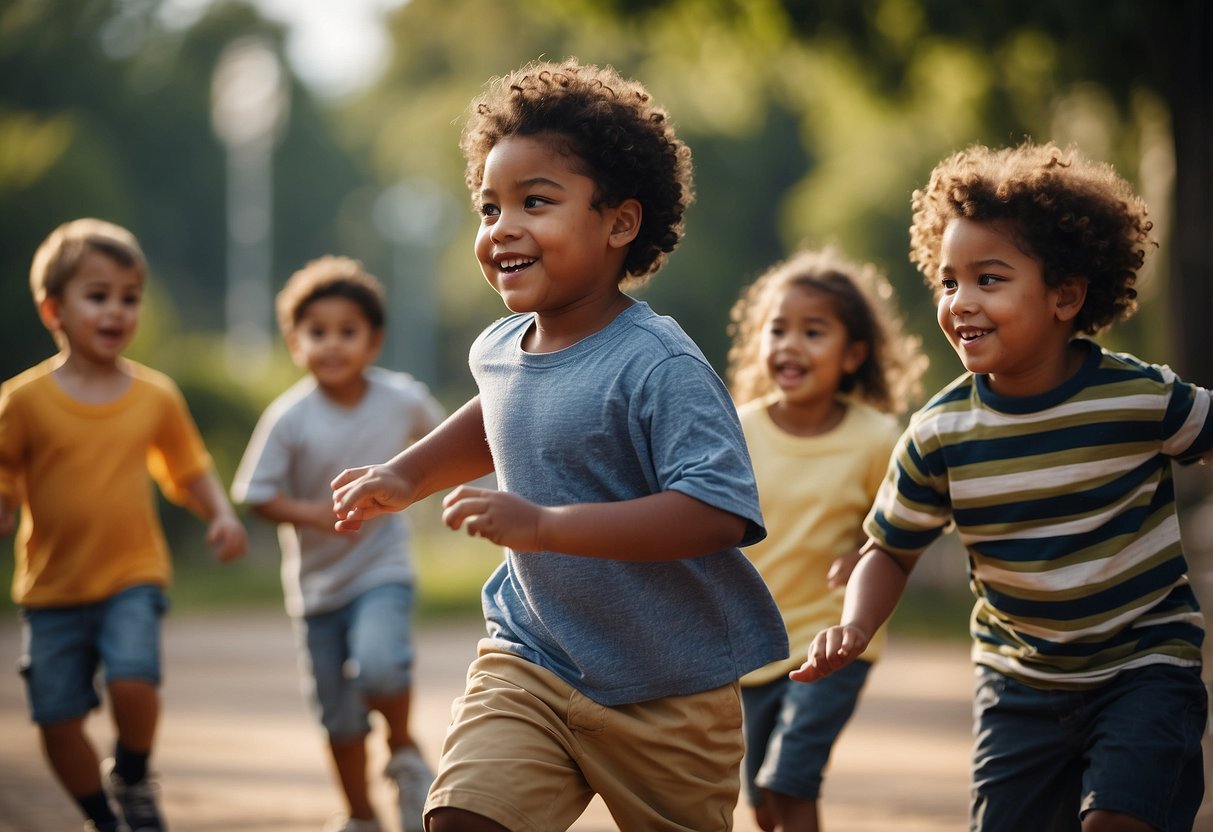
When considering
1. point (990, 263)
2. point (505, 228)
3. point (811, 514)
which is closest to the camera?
point (505, 228)

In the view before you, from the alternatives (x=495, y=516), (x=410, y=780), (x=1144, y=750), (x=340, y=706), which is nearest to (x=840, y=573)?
(x=1144, y=750)

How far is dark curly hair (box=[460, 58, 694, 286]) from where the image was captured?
3.58m

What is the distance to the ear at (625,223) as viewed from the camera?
3637 mm

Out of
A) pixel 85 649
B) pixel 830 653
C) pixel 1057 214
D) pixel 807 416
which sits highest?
pixel 1057 214

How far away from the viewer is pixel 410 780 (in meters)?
5.84

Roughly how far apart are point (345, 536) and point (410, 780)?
0.92 m

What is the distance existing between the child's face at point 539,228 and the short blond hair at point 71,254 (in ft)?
8.56

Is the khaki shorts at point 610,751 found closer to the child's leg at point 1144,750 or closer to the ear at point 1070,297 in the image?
the child's leg at point 1144,750

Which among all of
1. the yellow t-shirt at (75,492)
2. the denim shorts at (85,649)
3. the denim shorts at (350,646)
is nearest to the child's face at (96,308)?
the yellow t-shirt at (75,492)

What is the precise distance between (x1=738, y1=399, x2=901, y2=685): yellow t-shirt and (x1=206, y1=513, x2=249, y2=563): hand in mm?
1794

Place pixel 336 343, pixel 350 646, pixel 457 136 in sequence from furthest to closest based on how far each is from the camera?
1. pixel 457 136
2. pixel 336 343
3. pixel 350 646

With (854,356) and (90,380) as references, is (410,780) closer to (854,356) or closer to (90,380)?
(90,380)

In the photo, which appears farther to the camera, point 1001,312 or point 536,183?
point 1001,312

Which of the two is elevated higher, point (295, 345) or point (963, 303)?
point (295, 345)
